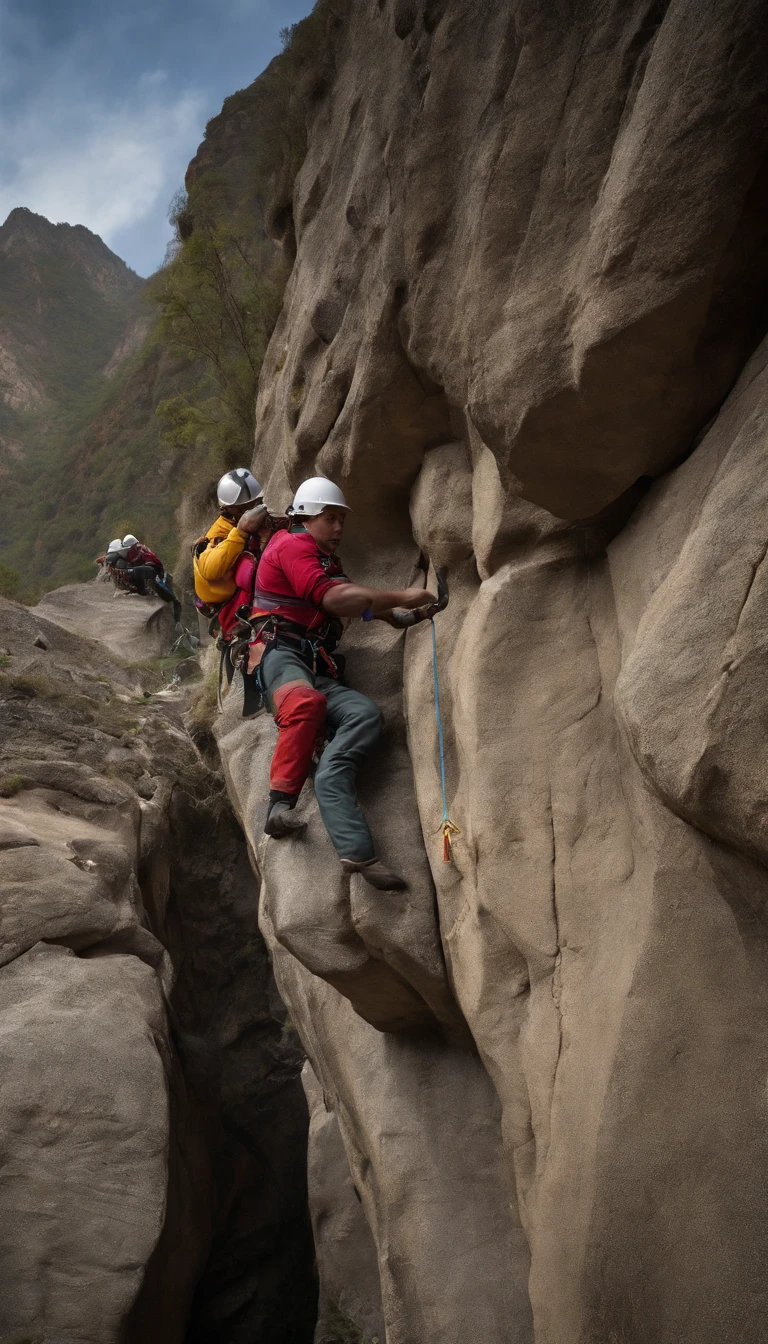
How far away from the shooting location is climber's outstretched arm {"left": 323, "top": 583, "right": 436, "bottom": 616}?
6043 mm

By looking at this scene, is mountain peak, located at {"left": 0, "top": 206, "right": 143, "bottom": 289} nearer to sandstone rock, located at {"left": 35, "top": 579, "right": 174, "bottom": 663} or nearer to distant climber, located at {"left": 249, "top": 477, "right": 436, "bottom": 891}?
sandstone rock, located at {"left": 35, "top": 579, "right": 174, "bottom": 663}

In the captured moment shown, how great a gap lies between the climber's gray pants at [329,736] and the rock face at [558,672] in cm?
37

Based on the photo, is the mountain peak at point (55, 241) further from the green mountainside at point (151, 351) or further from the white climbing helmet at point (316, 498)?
the white climbing helmet at point (316, 498)

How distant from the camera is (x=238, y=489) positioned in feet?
25.5

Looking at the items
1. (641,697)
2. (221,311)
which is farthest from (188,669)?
(641,697)

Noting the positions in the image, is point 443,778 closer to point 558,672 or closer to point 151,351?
point 558,672

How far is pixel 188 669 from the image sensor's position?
15.8 metres

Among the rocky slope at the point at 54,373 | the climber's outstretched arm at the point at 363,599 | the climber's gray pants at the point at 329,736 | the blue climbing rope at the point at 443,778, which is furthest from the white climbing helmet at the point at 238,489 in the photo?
the rocky slope at the point at 54,373

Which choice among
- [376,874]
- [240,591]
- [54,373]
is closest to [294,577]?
[240,591]

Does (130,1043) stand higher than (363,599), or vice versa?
(363,599)

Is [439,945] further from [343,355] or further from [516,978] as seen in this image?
[343,355]

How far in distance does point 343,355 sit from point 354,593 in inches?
82.3

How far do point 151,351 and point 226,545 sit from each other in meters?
36.4

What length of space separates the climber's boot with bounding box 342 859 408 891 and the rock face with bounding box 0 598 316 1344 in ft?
8.37
